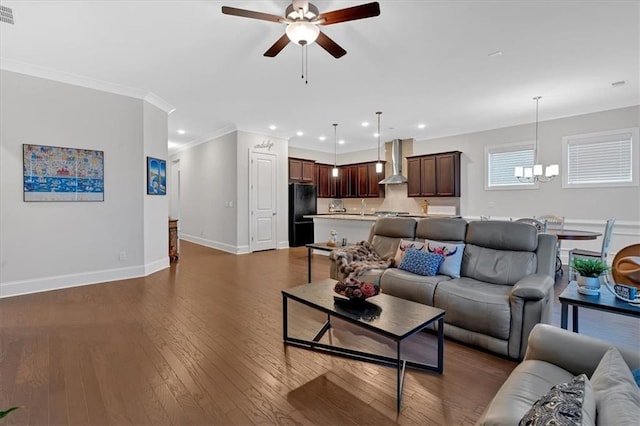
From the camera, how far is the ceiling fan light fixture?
248 cm

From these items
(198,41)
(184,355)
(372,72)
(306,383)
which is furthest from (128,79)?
(306,383)

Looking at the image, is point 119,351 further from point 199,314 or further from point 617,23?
point 617,23

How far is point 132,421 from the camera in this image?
1.69 meters

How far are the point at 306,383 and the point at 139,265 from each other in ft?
12.9

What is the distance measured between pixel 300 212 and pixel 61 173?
5084 mm

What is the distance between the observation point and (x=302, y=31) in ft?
8.22

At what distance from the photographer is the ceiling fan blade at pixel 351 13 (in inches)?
88.4

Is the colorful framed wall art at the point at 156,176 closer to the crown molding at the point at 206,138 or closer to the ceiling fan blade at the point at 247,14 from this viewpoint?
the crown molding at the point at 206,138

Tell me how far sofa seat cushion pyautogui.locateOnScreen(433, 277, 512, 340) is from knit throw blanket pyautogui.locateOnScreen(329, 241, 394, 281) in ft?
2.87

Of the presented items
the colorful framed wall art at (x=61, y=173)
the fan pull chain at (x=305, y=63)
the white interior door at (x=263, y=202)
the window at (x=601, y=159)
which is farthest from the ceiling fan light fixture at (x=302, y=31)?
the window at (x=601, y=159)

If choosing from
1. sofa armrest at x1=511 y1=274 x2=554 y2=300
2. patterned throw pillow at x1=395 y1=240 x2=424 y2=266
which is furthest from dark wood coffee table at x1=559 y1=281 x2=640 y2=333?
patterned throw pillow at x1=395 y1=240 x2=424 y2=266

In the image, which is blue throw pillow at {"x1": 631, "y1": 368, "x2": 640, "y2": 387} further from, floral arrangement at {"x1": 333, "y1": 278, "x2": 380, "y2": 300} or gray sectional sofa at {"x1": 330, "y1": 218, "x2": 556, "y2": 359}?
floral arrangement at {"x1": 333, "y1": 278, "x2": 380, "y2": 300}

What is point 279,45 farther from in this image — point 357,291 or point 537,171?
point 537,171

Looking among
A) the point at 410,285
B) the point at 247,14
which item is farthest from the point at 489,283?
the point at 247,14
